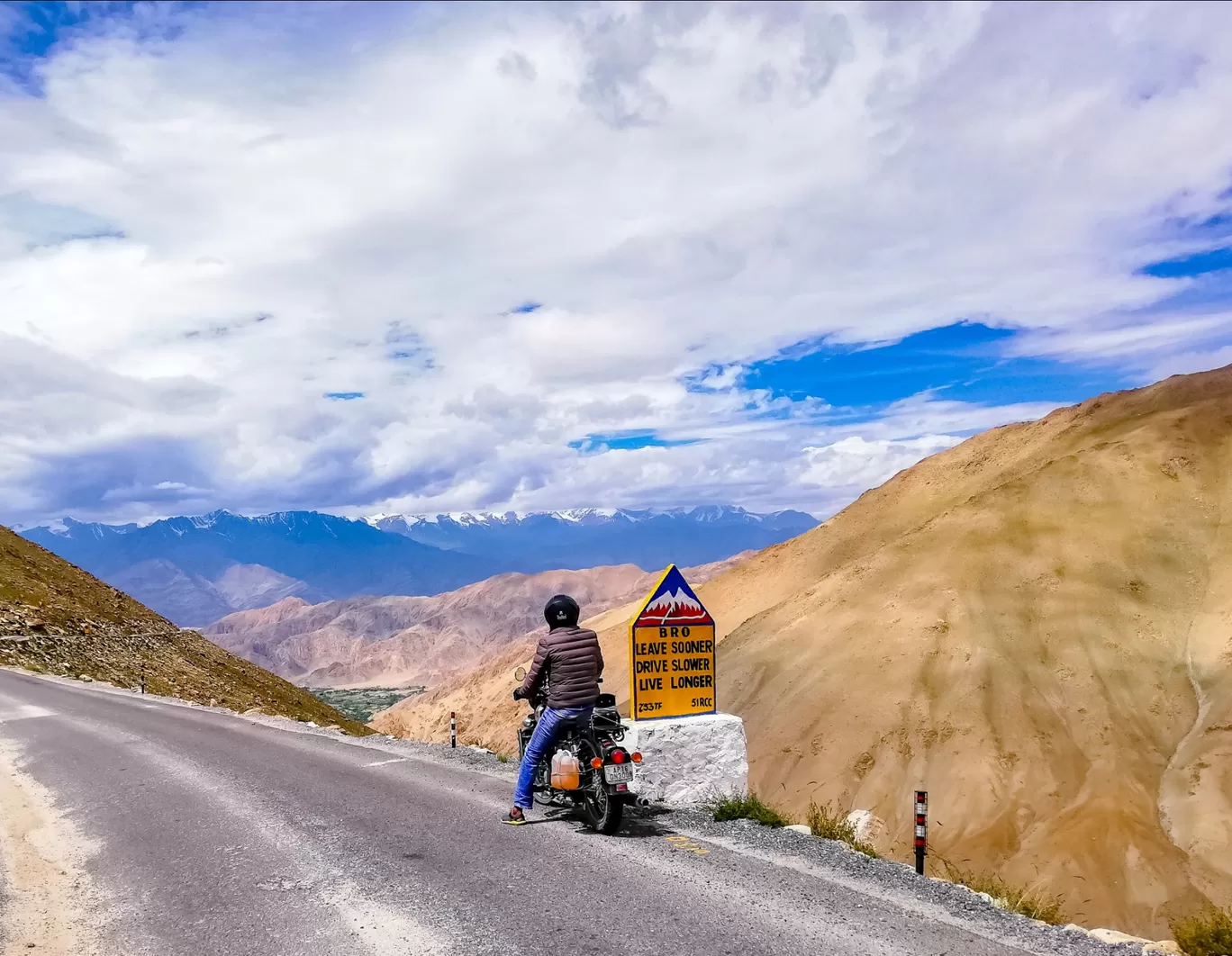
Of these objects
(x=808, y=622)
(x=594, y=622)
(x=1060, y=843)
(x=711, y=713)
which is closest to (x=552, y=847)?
(x=711, y=713)

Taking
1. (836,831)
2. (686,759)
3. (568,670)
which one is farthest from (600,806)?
(836,831)

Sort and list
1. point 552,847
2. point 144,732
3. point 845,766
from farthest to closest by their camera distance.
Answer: point 845,766 < point 144,732 < point 552,847

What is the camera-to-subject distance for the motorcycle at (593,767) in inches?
371

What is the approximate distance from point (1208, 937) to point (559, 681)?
6.24 m

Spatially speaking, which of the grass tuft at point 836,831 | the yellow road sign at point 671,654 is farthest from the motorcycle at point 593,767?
the grass tuft at point 836,831

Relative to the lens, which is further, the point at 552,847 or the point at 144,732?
the point at 144,732

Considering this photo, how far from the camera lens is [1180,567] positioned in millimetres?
40719

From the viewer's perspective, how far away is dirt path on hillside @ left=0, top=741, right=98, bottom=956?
22.6 feet

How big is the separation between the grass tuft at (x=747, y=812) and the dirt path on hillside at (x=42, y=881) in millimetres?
6695

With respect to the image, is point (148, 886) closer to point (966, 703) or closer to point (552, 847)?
point (552, 847)

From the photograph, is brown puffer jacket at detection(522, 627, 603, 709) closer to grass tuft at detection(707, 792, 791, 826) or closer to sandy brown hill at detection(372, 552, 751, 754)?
grass tuft at detection(707, 792, 791, 826)

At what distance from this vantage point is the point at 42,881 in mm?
8477

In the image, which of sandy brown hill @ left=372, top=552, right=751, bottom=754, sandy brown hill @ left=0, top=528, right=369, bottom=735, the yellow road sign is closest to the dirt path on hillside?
the yellow road sign

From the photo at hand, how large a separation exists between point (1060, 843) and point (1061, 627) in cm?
1193
